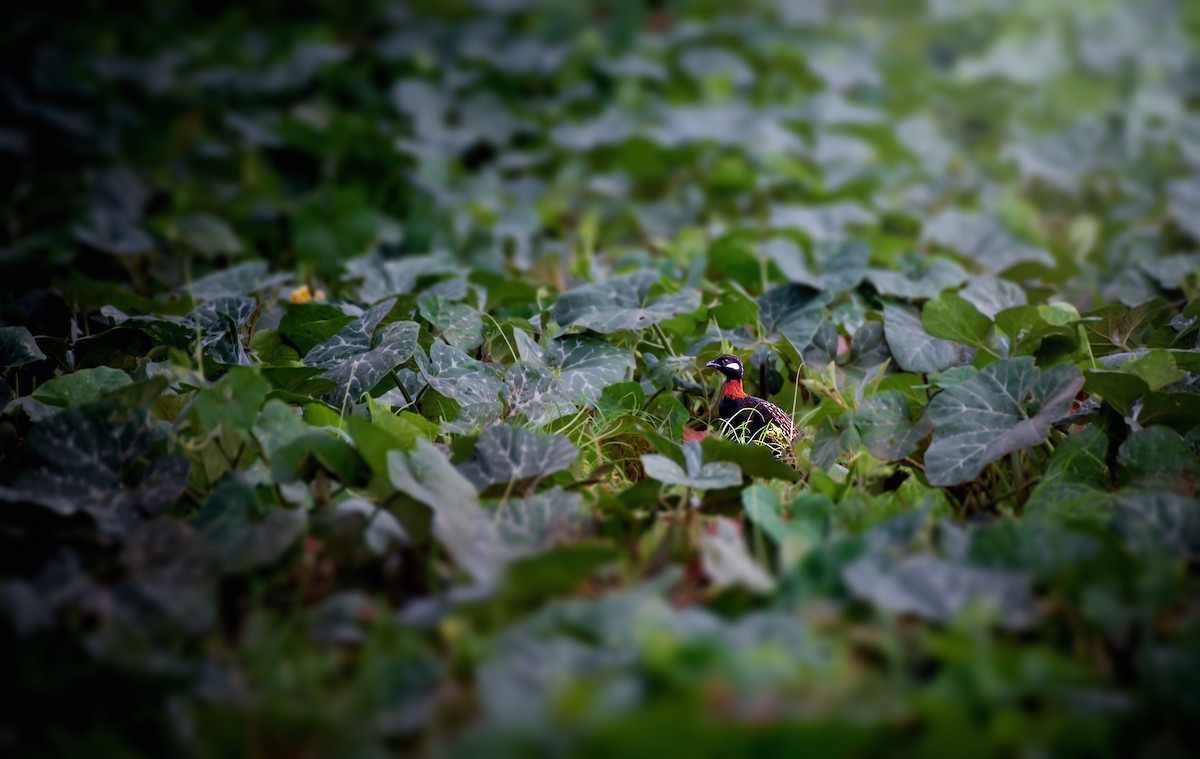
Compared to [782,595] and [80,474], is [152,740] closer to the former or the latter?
[80,474]

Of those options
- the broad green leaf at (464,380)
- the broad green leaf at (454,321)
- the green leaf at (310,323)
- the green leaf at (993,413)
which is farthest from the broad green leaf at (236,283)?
the green leaf at (993,413)

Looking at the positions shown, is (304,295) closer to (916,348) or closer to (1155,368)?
(916,348)

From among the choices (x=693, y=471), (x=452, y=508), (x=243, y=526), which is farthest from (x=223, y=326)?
(x=693, y=471)

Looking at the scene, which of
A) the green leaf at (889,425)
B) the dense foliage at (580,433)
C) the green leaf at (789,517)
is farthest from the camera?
the green leaf at (889,425)

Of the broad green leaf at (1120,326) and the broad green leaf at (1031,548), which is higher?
the broad green leaf at (1031,548)

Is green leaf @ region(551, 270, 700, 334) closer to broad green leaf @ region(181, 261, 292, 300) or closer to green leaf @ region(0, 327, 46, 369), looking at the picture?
broad green leaf @ region(181, 261, 292, 300)

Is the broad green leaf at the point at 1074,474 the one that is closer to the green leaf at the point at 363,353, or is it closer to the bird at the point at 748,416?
the bird at the point at 748,416
